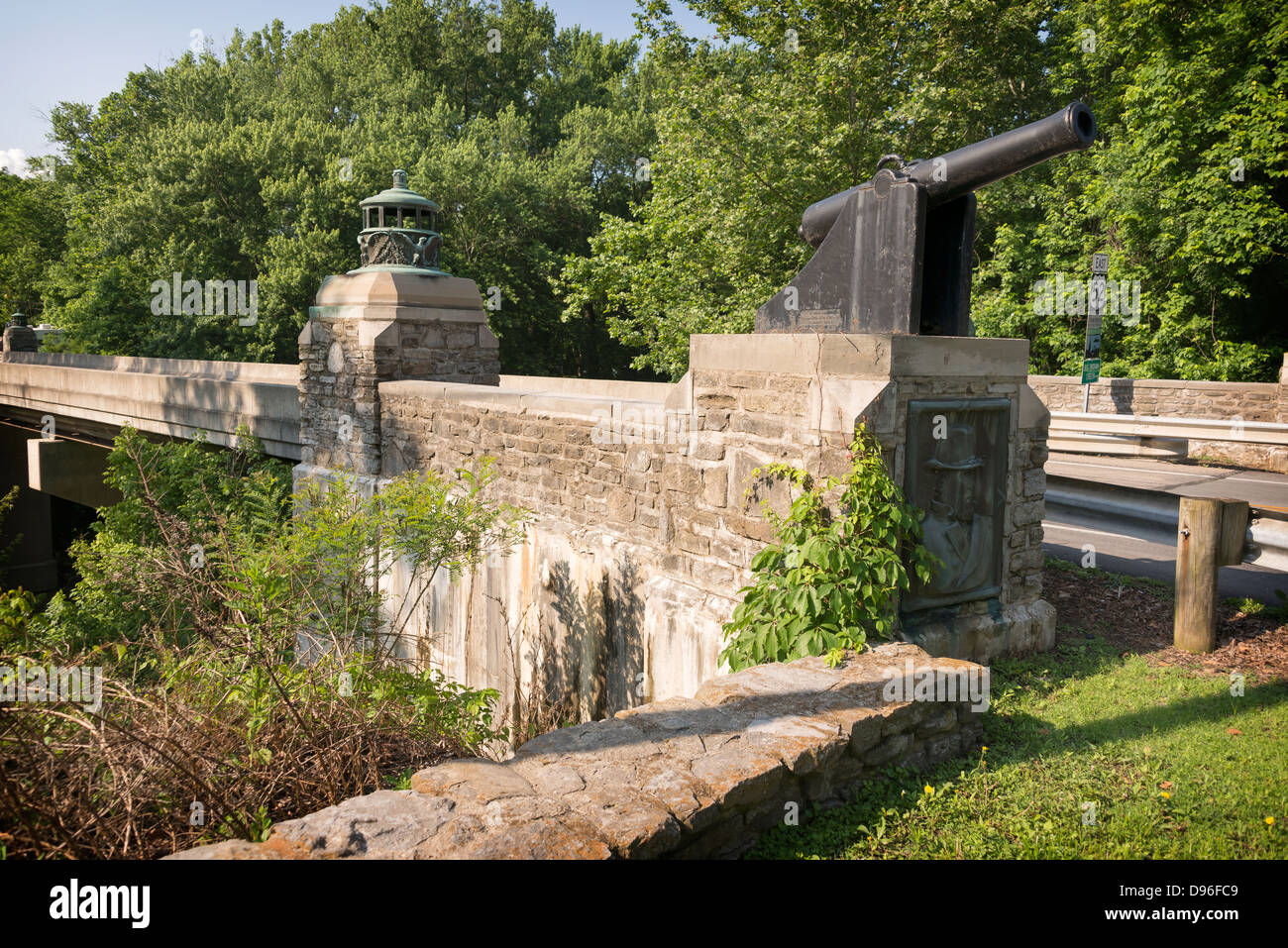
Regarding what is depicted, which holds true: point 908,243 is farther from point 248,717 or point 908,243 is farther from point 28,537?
point 28,537

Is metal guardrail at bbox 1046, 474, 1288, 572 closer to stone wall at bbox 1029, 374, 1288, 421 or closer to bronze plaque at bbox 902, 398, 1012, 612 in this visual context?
bronze plaque at bbox 902, 398, 1012, 612

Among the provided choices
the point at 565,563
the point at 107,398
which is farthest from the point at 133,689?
the point at 107,398

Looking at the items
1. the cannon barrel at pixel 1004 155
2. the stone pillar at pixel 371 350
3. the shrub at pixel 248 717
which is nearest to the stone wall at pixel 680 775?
the shrub at pixel 248 717

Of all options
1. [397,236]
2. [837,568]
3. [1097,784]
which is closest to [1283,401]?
[837,568]

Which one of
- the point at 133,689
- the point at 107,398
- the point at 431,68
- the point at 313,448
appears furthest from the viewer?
the point at 431,68

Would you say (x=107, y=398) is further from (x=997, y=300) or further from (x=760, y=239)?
(x=997, y=300)

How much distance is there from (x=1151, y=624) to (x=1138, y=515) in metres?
0.80

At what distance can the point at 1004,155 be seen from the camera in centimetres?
430

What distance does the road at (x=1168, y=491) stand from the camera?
6512 mm

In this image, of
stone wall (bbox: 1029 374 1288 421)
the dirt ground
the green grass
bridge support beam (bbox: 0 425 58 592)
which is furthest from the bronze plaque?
bridge support beam (bbox: 0 425 58 592)

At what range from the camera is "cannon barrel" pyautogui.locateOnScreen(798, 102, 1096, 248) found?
4.09 metres

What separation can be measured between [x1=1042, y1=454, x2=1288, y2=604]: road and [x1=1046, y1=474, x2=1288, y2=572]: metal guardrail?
0.21m

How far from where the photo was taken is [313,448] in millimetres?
9828
